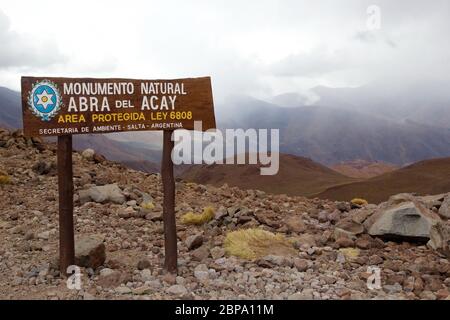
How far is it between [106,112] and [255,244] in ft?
13.3

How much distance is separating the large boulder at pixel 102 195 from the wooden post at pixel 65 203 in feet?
15.0

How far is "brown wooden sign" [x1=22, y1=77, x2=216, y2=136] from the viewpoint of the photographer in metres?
7.91

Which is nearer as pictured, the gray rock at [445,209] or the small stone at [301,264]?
the small stone at [301,264]

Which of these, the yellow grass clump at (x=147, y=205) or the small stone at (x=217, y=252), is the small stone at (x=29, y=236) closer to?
the yellow grass clump at (x=147, y=205)

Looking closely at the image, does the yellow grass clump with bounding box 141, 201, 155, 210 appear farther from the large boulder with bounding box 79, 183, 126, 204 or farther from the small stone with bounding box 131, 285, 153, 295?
the small stone with bounding box 131, 285, 153, 295

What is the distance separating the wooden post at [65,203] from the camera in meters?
8.23

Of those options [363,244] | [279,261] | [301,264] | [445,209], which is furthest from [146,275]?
[445,209]

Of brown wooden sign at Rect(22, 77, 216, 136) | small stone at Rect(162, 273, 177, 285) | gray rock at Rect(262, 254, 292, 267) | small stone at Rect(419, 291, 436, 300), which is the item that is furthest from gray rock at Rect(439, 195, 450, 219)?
small stone at Rect(162, 273, 177, 285)

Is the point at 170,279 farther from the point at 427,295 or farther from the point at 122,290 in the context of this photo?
the point at 427,295

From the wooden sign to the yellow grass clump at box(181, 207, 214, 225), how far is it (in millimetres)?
2804

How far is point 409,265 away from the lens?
30.5 ft

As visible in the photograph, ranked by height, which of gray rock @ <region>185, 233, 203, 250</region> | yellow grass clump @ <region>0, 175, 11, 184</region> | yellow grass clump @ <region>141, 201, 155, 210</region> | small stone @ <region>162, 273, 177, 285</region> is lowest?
small stone @ <region>162, 273, 177, 285</region>

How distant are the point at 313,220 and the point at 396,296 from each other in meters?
4.61
